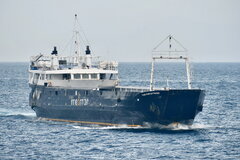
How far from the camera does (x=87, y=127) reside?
56969 millimetres

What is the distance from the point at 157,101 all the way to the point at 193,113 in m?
3.58

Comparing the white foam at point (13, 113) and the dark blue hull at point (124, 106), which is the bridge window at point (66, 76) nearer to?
the dark blue hull at point (124, 106)

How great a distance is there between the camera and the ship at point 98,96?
53.1 m

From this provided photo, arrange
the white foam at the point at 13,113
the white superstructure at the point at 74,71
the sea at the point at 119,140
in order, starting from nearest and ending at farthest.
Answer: the sea at the point at 119,140 → the white superstructure at the point at 74,71 → the white foam at the point at 13,113

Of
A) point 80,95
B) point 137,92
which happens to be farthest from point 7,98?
point 137,92

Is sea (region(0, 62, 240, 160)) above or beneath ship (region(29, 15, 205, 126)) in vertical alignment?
beneath

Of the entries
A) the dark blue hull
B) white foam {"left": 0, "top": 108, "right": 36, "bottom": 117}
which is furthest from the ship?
white foam {"left": 0, "top": 108, "right": 36, "bottom": 117}

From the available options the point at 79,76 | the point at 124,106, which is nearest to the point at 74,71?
the point at 79,76

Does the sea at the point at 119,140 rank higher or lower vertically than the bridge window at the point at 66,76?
lower

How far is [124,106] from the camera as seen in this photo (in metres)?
54.8

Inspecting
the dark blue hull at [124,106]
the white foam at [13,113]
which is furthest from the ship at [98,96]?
the white foam at [13,113]

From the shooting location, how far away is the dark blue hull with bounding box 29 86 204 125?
5294 cm

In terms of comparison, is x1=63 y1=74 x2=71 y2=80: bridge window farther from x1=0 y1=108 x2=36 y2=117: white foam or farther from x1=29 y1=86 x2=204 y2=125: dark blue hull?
x1=0 y1=108 x2=36 y2=117: white foam

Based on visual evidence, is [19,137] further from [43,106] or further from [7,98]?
[7,98]
